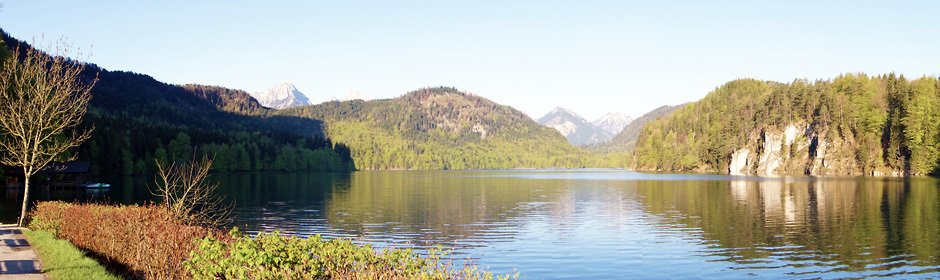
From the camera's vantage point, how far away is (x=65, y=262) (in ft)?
77.1

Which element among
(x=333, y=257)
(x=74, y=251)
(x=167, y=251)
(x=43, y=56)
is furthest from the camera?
(x=43, y=56)

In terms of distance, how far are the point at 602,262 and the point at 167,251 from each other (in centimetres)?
2601

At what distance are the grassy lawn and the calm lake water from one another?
1168 centimetres

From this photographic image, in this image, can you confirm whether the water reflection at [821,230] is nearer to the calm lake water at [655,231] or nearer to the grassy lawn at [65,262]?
the calm lake water at [655,231]

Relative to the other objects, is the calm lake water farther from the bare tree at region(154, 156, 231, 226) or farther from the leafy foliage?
the leafy foliage

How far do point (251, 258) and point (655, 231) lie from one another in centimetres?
4375

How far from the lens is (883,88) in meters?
197

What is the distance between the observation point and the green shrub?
1505 cm

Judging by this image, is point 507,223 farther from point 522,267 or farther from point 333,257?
point 333,257

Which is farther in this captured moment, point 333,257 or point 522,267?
point 522,267

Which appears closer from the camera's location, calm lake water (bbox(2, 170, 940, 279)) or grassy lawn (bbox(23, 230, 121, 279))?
grassy lawn (bbox(23, 230, 121, 279))

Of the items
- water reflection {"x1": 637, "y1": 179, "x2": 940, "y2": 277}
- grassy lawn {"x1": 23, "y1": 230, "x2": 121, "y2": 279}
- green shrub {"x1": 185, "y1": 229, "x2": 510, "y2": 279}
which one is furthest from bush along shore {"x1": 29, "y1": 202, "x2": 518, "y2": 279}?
water reflection {"x1": 637, "y1": 179, "x2": 940, "y2": 277}

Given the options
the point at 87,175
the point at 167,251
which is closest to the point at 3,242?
the point at 167,251

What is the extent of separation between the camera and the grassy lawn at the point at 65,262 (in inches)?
836
